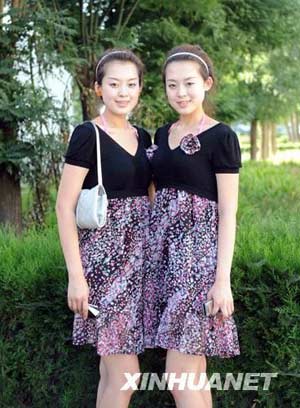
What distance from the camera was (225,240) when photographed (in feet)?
9.23

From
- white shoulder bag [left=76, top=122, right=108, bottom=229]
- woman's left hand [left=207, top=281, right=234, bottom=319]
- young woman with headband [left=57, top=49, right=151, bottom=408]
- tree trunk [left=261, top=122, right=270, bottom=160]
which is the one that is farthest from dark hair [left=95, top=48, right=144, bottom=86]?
tree trunk [left=261, top=122, right=270, bottom=160]

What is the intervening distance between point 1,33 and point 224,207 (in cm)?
412

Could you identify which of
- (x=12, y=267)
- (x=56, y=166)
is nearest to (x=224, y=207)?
(x=12, y=267)

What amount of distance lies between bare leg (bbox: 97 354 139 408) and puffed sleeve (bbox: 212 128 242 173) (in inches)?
35.0

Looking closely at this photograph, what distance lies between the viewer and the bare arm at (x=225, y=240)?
2801 millimetres

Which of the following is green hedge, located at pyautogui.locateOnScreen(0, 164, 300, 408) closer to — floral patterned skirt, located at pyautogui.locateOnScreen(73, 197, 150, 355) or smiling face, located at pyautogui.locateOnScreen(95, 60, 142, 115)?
floral patterned skirt, located at pyautogui.locateOnScreen(73, 197, 150, 355)

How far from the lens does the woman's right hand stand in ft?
9.43

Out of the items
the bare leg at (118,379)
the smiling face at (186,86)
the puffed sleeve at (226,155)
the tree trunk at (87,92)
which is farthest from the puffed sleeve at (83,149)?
the tree trunk at (87,92)

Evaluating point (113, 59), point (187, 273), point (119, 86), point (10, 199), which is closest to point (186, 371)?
point (187, 273)

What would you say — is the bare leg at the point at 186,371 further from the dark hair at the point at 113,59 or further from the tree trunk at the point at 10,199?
the tree trunk at the point at 10,199

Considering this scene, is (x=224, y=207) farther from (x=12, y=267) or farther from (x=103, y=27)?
(x=103, y=27)

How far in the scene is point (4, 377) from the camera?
12.3 ft

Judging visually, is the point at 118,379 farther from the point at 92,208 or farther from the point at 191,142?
the point at 191,142

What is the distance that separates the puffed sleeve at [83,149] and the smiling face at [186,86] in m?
0.38
